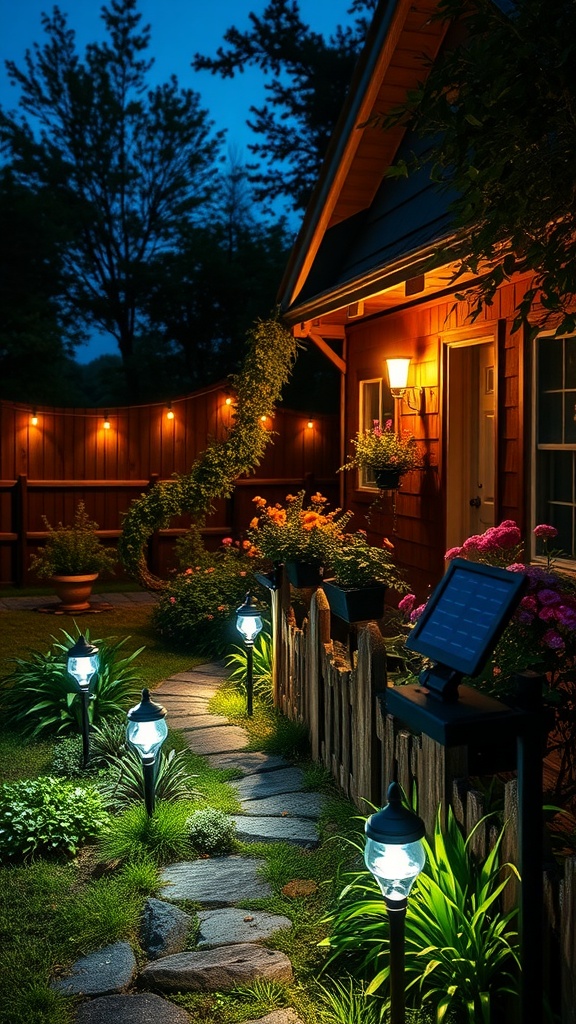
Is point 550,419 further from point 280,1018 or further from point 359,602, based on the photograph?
point 280,1018

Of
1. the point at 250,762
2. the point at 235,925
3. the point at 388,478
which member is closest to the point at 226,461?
the point at 388,478

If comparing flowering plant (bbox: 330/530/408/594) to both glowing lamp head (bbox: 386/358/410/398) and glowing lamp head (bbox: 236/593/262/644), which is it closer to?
glowing lamp head (bbox: 236/593/262/644)

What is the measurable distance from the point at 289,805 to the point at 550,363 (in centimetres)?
364

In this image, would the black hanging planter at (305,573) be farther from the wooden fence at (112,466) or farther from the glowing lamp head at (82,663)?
the wooden fence at (112,466)

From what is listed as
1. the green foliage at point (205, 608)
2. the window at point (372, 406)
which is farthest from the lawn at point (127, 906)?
the window at point (372, 406)

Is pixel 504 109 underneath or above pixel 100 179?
underneath

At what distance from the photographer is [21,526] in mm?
12805

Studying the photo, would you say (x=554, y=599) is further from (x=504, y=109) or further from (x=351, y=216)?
(x=351, y=216)

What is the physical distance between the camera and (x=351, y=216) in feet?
32.8

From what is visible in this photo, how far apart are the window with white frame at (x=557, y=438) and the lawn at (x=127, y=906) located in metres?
2.42

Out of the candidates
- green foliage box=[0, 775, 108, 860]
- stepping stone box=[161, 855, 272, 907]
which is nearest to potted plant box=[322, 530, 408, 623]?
green foliage box=[0, 775, 108, 860]

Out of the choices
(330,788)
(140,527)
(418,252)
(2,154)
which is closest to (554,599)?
(330,788)

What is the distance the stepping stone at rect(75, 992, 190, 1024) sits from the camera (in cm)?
303

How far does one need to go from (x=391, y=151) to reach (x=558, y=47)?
6.34m
